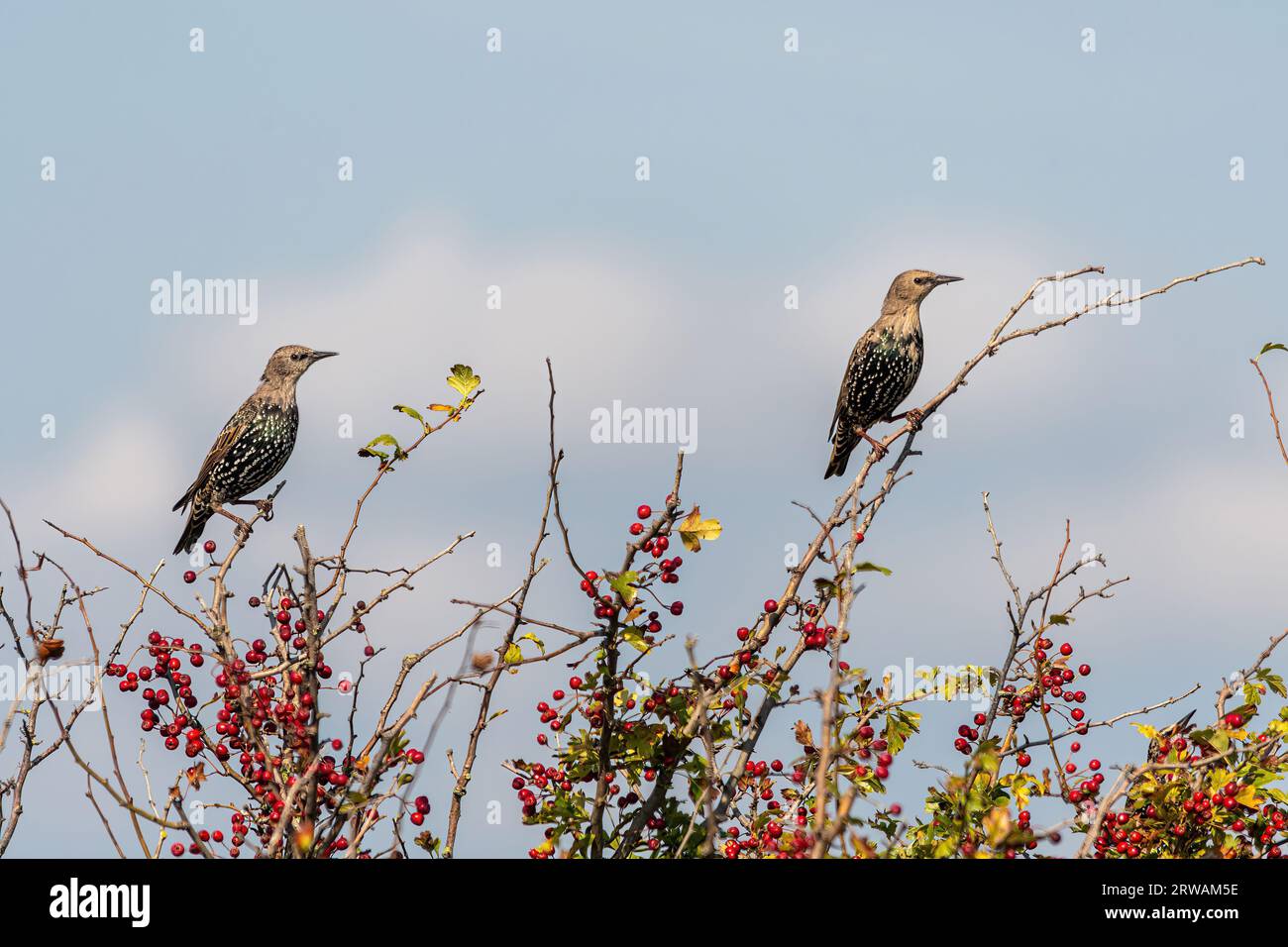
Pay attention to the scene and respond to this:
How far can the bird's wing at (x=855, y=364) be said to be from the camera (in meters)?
9.70

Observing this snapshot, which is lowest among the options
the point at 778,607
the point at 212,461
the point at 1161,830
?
the point at 1161,830

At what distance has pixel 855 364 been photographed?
9.74m

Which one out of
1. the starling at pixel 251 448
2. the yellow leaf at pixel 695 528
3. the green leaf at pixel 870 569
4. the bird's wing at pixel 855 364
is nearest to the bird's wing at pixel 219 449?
the starling at pixel 251 448

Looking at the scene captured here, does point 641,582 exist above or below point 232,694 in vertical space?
above

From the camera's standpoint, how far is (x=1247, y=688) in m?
5.16

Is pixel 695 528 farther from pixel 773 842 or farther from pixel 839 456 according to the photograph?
pixel 839 456

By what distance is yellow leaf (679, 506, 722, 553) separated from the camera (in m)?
4.61

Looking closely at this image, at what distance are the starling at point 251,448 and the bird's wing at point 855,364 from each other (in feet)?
12.0

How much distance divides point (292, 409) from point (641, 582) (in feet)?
19.5

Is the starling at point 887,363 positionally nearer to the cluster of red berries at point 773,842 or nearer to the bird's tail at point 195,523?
the bird's tail at point 195,523

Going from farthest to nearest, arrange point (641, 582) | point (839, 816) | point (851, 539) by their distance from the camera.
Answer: point (641, 582) → point (851, 539) → point (839, 816)
